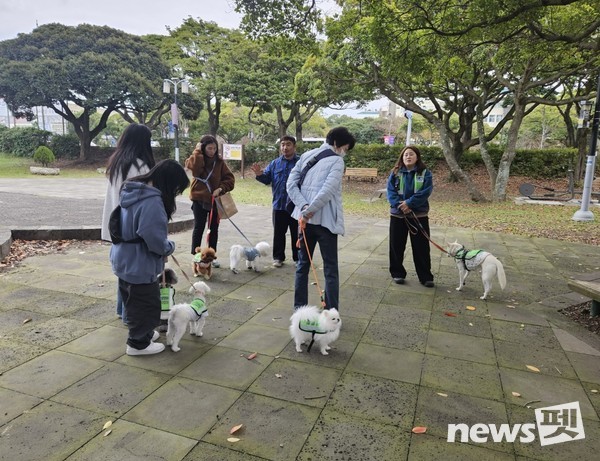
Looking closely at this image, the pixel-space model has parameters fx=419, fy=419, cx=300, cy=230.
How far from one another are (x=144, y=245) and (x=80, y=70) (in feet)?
79.0

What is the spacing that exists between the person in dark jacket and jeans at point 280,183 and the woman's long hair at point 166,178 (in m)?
2.22

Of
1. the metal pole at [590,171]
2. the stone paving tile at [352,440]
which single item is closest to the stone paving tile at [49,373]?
the stone paving tile at [352,440]

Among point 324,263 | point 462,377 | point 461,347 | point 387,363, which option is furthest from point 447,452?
point 324,263

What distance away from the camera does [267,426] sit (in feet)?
7.70

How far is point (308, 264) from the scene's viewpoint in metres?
3.70

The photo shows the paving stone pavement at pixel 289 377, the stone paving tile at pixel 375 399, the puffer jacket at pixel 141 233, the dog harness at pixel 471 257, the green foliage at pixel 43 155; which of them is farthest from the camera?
the green foliage at pixel 43 155

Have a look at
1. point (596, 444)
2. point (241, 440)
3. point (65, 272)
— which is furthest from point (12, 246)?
point (596, 444)

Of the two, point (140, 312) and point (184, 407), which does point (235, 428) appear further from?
point (140, 312)

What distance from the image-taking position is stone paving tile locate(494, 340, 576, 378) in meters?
3.08

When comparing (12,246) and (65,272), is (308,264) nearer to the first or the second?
(65,272)

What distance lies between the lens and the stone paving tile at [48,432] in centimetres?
209

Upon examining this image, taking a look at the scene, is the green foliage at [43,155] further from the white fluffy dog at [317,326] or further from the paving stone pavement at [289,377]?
the white fluffy dog at [317,326]

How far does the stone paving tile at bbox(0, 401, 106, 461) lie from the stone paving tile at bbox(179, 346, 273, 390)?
0.68 metres

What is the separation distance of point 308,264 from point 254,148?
72.1ft
